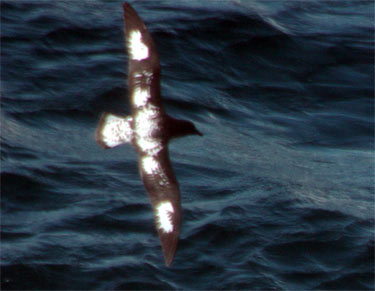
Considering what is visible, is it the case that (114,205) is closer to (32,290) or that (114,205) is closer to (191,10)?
(32,290)

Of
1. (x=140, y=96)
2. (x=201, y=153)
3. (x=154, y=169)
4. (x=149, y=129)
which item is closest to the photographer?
(x=149, y=129)

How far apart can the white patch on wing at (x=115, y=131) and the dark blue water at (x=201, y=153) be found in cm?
443

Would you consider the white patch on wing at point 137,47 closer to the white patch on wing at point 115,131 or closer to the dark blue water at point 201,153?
the white patch on wing at point 115,131

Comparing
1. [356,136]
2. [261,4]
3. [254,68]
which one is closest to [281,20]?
[261,4]

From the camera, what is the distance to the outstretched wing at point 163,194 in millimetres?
7288

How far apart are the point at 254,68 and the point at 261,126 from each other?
1.63 metres

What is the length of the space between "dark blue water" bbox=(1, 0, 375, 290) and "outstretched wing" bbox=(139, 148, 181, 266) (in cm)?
417

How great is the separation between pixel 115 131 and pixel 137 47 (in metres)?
0.60

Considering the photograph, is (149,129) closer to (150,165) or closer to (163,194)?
(150,165)

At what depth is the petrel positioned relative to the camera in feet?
23.7

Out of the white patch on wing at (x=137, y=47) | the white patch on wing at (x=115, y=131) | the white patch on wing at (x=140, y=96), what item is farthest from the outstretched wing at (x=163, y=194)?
the white patch on wing at (x=137, y=47)

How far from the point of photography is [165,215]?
737 cm

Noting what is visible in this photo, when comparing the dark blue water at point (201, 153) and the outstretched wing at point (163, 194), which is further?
the dark blue water at point (201, 153)

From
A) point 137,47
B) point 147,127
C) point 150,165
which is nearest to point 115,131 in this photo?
point 147,127
